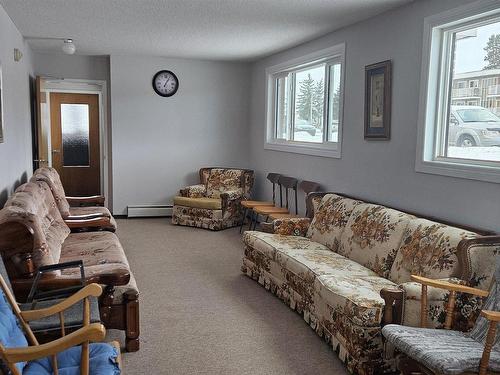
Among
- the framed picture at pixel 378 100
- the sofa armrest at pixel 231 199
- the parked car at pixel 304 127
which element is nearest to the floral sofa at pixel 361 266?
the framed picture at pixel 378 100

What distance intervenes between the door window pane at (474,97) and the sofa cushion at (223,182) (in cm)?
389

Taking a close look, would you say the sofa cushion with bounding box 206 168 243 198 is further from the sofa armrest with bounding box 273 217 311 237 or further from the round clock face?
the sofa armrest with bounding box 273 217 311 237

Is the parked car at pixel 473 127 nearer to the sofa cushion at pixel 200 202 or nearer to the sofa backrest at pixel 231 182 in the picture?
the sofa cushion at pixel 200 202

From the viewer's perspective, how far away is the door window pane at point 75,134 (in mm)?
7980

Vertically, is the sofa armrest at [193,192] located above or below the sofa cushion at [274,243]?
above

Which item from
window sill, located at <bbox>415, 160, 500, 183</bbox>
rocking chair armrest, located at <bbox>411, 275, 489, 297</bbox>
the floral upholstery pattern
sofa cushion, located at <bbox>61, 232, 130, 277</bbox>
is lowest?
the floral upholstery pattern

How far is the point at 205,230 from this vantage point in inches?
264

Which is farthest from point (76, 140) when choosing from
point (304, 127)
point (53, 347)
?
point (53, 347)

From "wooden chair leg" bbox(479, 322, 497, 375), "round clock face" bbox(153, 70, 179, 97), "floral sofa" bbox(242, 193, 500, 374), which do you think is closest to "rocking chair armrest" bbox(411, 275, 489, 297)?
"floral sofa" bbox(242, 193, 500, 374)

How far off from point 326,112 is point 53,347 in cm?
416

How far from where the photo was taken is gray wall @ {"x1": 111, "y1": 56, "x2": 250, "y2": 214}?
7.22 m

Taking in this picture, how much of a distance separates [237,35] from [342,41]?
1175mm

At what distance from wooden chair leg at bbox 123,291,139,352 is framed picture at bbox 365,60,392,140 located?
2.42 meters

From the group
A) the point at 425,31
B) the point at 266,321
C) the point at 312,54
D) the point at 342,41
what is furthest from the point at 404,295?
the point at 312,54
